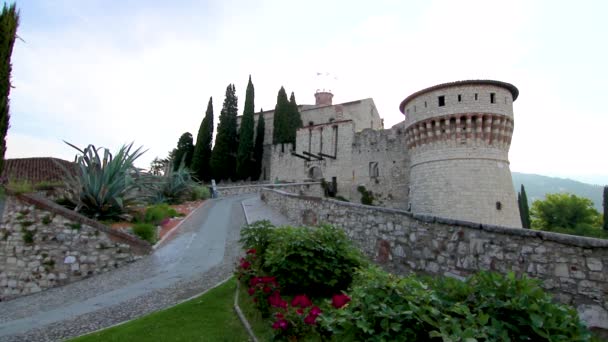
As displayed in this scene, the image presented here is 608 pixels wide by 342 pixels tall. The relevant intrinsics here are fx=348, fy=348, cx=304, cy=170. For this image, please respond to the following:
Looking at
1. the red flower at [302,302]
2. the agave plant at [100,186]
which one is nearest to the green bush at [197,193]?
the agave plant at [100,186]

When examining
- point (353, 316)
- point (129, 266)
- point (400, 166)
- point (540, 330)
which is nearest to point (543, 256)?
point (540, 330)

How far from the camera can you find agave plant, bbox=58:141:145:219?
11891 millimetres

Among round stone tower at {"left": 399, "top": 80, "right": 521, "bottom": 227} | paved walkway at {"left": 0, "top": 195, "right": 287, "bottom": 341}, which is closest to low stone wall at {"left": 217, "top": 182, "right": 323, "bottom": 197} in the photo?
round stone tower at {"left": 399, "top": 80, "right": 521, "bottom": 227}

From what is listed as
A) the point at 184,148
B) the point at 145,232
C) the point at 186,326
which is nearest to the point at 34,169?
the point at 145,232

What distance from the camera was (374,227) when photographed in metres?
8.31

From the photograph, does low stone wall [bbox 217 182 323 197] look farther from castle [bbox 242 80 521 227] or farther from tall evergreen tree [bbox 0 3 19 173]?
tall evergreen tree [bbox 0 3 19 173]

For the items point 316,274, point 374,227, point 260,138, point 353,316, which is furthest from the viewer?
point 260,138

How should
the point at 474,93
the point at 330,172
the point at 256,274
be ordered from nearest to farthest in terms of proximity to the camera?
the point at 256,274
the point at 474,93
the point at 330,172

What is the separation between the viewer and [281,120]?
41938 millimetres

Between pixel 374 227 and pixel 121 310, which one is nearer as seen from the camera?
pixel 121 310

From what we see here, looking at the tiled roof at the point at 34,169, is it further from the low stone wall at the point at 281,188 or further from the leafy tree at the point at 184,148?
the leafy tree at the point at 184,148

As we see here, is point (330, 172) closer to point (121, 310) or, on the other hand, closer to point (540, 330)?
point (121, 310)

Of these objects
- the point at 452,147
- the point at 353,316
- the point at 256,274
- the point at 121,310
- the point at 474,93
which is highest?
the point at 474,93

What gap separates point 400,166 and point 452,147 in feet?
32.3
